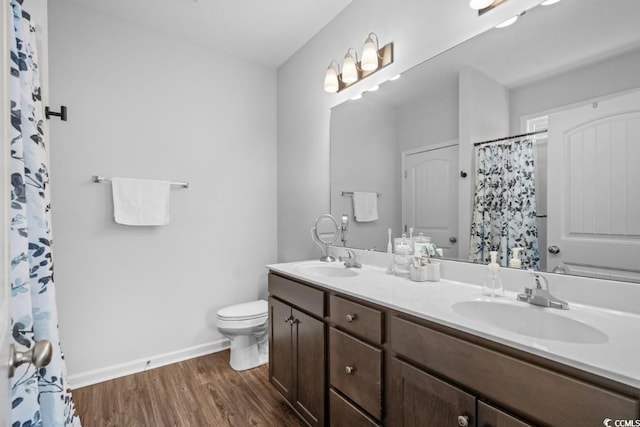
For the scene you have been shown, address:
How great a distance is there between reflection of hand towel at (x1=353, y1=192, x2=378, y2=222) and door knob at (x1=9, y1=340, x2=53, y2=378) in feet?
5.51

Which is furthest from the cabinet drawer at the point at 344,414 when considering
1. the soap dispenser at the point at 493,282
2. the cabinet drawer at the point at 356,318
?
the soap dispenser at the point at 493,282

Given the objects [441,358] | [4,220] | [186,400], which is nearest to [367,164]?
[441,358]

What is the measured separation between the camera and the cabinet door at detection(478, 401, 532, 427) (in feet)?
2.54

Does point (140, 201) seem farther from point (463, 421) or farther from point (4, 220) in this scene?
point (463, 421)

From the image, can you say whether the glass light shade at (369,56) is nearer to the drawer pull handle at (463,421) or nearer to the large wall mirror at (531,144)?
the large wall mirror at (531,144)

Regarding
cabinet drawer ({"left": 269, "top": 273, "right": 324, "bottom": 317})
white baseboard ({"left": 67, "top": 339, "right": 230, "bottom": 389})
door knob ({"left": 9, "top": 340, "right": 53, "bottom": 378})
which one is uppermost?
door knob ({"left": 9, "top": 340, "right": 53, "bottom": 378})

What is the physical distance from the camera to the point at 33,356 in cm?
54

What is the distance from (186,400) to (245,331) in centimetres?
54

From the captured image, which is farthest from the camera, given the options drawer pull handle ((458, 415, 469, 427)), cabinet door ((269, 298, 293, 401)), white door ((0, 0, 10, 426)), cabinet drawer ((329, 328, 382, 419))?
cabinet door ((269, 298, 293, 401))

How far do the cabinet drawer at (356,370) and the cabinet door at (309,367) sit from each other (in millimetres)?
85

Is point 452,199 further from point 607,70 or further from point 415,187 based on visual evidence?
point 607,70

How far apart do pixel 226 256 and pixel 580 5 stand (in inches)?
104

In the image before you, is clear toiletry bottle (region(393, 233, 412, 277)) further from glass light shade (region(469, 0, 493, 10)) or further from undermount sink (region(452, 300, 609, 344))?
glass light shade (region(469, 0, 493, 10))

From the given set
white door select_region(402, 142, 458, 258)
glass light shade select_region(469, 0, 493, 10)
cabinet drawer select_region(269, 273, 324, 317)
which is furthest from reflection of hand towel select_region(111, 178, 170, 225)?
glass light shade select_region(469, 0, 493, 10)
